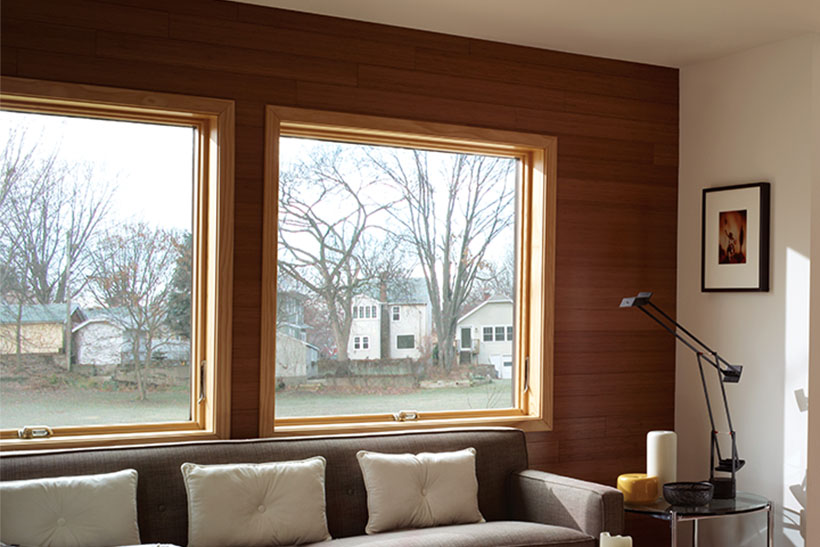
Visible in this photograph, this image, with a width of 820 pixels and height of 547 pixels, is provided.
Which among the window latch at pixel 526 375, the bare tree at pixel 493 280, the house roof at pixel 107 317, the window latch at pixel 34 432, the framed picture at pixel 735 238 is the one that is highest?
the framed picture at pixel 735 238

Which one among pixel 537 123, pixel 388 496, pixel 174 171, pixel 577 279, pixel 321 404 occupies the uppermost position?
pixel 537 123

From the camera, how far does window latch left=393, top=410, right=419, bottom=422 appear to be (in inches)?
162

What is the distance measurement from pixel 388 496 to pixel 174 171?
1.60 m

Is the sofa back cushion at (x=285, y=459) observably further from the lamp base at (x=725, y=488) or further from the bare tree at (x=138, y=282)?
the lamp base at (x=725, y=488)

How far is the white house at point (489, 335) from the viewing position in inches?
171

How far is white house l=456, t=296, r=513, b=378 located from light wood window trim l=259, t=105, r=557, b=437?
0.18ft

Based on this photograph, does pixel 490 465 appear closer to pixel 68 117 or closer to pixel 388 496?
pixel 388 496

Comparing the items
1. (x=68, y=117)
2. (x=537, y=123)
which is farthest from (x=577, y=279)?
(x=68, y=117)

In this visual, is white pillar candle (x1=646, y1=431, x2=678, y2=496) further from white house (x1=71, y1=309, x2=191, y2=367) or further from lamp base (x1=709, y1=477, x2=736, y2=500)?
white house (x1=71, y1=309, x2=191, y2=367)

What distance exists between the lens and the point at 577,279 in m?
4.43

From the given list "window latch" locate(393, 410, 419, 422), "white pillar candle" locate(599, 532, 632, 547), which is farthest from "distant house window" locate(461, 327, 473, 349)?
"white pillar candle" locate(599, 532, 632, 547)

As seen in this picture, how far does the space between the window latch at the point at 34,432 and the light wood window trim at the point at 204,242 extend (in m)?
0.03

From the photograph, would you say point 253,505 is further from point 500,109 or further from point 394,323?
point 500,109

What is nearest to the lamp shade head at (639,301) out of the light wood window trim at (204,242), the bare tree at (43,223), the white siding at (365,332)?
the white siding at (365,332)
